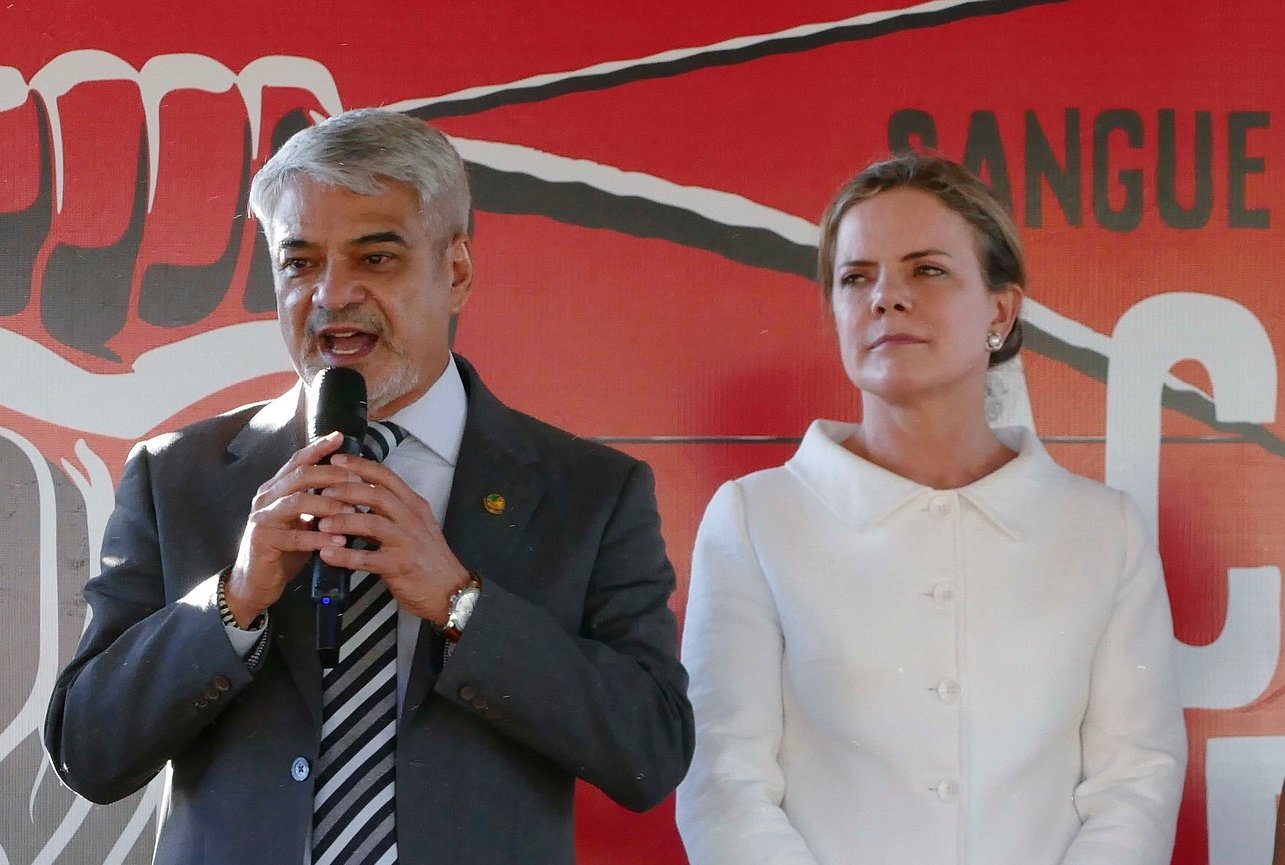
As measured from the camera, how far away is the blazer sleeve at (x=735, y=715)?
2043 mm

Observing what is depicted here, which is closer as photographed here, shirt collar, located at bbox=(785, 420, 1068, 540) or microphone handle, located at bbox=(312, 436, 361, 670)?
microphone handle, located at bbox=(312, 436, 361, 670)

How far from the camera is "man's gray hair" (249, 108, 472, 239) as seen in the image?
1854 mm

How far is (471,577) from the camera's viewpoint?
5.42 feet

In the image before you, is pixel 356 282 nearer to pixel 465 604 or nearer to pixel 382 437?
pixel 382 437

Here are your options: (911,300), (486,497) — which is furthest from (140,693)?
(911,300)

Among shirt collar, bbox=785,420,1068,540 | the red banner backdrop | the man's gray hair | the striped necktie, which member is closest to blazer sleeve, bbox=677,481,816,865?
shirt collar, bbox=785,420,1068,540

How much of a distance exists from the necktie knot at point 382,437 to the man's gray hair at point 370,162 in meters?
0.26

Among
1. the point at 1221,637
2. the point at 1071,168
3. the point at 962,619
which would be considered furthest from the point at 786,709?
the point at 1071,168

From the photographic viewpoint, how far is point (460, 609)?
1633 mm

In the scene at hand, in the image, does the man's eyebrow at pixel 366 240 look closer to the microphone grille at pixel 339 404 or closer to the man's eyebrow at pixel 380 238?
the man's eyebrow at pixel 380 238

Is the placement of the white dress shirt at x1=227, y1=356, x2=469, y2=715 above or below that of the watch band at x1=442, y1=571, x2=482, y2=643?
above

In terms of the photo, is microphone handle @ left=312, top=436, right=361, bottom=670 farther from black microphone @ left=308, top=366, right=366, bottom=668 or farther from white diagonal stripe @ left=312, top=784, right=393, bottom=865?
white diagonal stripe @ left=312, top=784, right=393, bottom=865

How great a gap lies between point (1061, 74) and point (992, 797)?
1.29 m

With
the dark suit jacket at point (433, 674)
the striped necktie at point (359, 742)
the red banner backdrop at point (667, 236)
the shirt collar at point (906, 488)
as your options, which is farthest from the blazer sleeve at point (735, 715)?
the striped necktie at point (359, 742)
